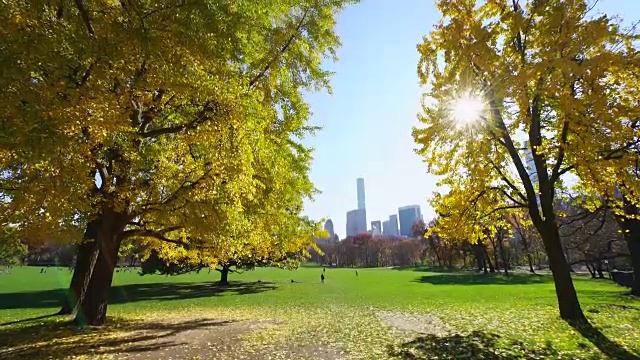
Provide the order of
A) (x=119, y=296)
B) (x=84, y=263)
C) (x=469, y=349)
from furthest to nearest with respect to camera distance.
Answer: (x=119, y=296) → (x=84, y=263) → (x=469, y=349)

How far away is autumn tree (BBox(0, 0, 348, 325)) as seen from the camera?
5988 millimetres

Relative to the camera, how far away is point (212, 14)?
705cm

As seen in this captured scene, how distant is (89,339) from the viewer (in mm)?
10844

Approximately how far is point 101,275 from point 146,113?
6.35 meters

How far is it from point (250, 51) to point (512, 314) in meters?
14.5

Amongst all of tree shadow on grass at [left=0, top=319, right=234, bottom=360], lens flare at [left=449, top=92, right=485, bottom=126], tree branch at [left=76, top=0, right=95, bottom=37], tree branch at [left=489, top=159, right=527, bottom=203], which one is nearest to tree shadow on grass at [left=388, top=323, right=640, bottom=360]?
tree branch at [left=489, top=159, right=527, bottom=203]

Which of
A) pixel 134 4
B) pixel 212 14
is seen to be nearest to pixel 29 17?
pixel 134 4

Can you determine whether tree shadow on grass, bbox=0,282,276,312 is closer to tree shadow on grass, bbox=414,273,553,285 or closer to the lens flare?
tree shadow on grass, bbox=414,273,553,285

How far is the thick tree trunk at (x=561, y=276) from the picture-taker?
12078 millimetres

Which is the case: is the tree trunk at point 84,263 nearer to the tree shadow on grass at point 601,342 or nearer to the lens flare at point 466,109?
the lens flare at point 466,109

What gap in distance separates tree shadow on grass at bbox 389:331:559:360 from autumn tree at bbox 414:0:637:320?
14.6 ft

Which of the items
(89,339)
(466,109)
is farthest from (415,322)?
(89,339)

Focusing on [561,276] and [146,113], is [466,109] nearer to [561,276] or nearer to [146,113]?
[561,276]

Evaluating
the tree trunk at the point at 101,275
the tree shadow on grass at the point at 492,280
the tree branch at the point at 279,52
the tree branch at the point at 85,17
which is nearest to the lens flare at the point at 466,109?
the tree branch at the point at 279,52
